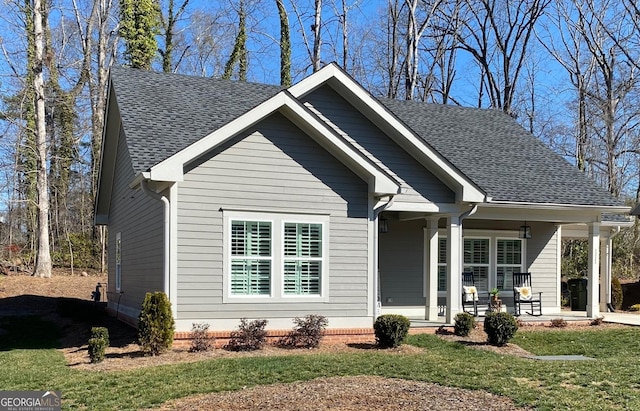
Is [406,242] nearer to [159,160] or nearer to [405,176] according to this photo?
[405,176]

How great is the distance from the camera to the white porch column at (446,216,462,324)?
1349 cm

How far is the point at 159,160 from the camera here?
36.0ft

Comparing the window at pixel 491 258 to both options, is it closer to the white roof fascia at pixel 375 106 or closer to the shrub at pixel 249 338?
the white roof fascia at pixel 375 106

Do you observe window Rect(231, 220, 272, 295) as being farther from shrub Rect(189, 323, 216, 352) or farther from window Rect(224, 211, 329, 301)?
shrub Rect(189, 323, 216, 352)

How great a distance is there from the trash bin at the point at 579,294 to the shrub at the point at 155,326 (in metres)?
12.8

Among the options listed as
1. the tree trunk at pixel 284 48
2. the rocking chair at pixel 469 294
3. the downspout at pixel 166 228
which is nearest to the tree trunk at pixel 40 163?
the tree trunk at pixel 284 48

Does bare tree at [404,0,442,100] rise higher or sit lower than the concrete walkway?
higher

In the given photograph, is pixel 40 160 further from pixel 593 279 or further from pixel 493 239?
pixel 593 279

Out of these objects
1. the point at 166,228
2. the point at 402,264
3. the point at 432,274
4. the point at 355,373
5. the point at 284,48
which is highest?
the point at 284,48

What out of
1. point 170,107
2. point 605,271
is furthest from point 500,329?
point 170,107

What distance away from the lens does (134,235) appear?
556 inches

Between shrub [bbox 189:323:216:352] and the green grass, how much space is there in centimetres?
93

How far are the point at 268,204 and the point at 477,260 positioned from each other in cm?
710

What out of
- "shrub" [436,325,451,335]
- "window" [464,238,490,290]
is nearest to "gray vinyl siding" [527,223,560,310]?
"window" [464,238,490,290]
